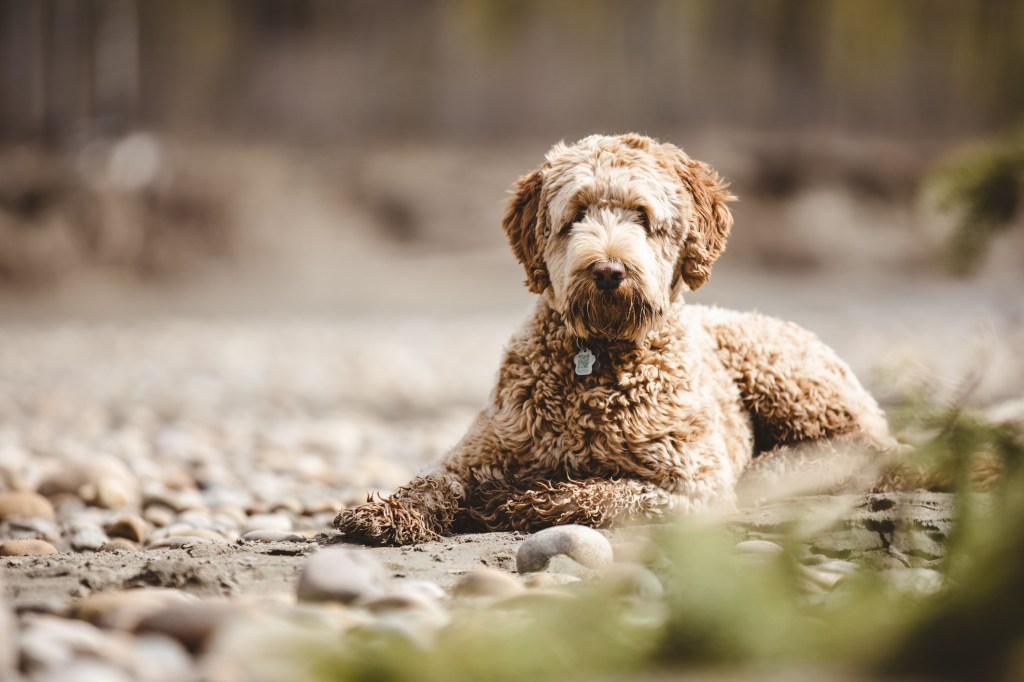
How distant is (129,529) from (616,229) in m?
3.00

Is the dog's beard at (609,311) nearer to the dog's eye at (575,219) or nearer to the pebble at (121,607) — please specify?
the dog's eye at (575,219)

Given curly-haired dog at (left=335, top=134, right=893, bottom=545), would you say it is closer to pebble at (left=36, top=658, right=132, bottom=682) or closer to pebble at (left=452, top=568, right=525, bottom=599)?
pebble at (left=452, top=568, right=525, bottom=599)

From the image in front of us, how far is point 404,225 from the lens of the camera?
27750mm

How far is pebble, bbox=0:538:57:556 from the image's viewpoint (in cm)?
464

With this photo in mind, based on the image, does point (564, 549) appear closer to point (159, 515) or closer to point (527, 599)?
point (527, 599)

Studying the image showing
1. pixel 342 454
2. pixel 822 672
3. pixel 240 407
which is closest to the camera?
pixel 822 672

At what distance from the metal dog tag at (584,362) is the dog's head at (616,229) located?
0.12 m

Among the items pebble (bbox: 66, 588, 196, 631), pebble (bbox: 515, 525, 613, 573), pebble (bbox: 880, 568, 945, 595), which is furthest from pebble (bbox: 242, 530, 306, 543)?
pebble (bbox: 880, 568, 945, 595)

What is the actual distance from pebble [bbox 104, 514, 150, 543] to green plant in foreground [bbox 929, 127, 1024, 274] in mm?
4107

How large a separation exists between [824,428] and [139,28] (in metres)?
24.9

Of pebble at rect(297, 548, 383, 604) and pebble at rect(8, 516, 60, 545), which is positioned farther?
pebble at rect(8, 516, 60, 545)

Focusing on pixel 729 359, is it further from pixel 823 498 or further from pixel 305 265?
pixel 305 265

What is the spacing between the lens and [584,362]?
4.64m

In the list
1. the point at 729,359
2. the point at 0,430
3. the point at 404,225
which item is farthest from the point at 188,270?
the point at 729,359
